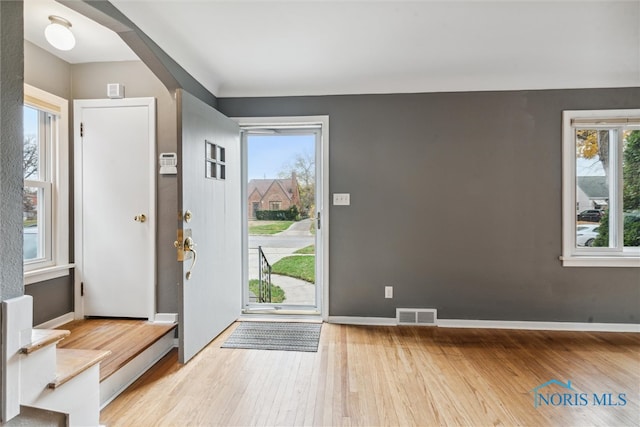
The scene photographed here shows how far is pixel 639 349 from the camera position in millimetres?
2488

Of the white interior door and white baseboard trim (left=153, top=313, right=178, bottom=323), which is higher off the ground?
the white interior door

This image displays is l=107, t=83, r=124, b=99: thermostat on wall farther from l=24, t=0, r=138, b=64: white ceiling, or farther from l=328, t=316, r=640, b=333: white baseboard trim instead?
l=328, t=316, r=640, b=333: white baseboard trim

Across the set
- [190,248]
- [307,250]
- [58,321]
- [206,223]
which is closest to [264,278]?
[307,250]

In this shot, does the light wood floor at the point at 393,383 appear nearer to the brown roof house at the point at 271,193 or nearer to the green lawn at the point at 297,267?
the green lawn at the point at 297,267

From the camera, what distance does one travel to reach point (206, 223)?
2490 millimetres

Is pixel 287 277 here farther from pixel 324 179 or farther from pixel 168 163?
pixel 168 163

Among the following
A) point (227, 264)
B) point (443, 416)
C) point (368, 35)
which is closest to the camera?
point (443, 416)

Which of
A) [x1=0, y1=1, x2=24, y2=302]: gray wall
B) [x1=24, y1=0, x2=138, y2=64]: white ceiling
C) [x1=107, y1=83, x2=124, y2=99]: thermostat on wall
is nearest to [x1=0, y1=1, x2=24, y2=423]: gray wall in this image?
[x1=0, y1=1, x2=24, y2=302]: gray wall

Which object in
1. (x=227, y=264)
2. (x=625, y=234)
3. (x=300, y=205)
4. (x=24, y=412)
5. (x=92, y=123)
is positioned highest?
(x=92, y=123)

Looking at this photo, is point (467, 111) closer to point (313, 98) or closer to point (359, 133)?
point (359, 133)

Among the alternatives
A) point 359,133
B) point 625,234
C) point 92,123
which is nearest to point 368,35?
point 359,133

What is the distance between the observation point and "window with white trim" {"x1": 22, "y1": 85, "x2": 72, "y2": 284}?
2463mm

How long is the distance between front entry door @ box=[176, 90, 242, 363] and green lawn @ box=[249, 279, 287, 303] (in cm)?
39

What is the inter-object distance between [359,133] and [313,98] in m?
0.57
